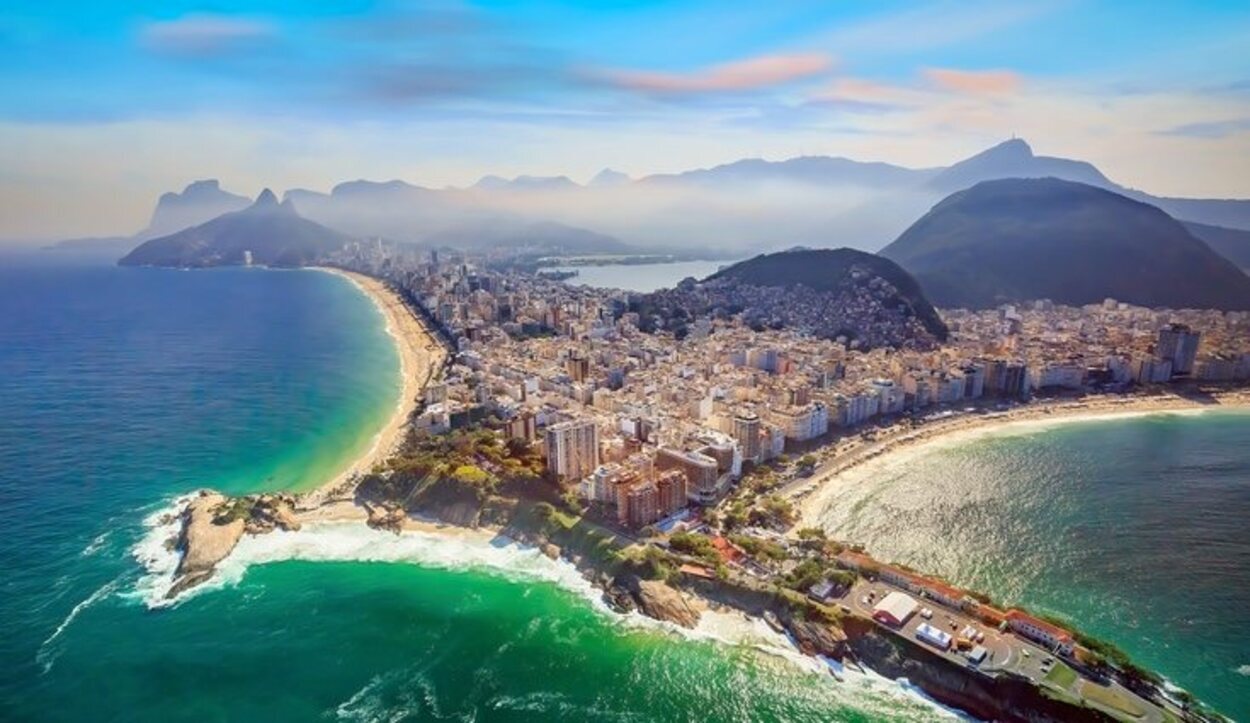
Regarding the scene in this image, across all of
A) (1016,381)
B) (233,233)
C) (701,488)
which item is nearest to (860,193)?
(233,233)

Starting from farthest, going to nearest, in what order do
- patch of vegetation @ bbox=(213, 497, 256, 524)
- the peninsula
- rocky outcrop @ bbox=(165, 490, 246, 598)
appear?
1. patch of vegetation @ bbox=(213, 497, 256, 524)
2. rocky outcrop @ bbox=(165, 490, 246, 598)
3. the peninsula

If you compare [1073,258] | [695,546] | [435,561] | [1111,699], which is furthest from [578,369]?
[1073,258]

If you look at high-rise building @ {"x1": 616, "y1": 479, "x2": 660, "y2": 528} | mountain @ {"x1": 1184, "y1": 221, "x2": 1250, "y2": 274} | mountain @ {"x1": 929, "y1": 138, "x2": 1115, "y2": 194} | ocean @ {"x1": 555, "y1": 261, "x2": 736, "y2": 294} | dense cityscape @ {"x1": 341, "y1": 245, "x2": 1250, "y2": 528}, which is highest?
mountain @ {"x1": 929, "y1": 138, "x2": 1115, "y2": 194}

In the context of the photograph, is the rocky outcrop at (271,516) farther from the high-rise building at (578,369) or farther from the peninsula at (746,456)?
the high-rise building at (578,369)

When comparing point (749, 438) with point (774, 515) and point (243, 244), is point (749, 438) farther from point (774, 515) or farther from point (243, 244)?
point (243, 244)

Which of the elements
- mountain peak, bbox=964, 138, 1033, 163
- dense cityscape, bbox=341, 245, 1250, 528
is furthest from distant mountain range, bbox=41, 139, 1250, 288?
dense cityscape, bbox=341, 245, 1250, 528

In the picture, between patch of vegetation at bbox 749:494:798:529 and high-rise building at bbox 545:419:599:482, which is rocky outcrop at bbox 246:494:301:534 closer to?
high-rise building at bbox 545:419:599:482

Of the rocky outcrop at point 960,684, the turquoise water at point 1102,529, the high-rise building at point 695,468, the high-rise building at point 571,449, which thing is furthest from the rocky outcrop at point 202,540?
the turquoise water at point 1102,529
